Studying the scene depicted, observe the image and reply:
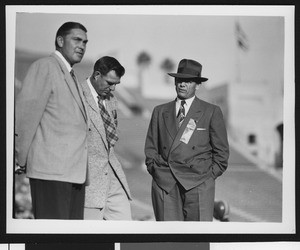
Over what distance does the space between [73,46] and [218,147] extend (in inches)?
23.7

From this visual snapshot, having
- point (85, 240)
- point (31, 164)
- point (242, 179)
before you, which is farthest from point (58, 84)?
point (242, 179)

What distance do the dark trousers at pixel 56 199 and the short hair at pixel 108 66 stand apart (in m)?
0.40

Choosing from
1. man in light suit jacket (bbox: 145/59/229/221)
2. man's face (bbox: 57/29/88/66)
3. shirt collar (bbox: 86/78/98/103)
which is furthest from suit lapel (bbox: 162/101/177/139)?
man's face (bbox: 57/29/88/66)

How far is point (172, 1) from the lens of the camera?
201 centimetres

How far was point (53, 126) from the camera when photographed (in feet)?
6.41

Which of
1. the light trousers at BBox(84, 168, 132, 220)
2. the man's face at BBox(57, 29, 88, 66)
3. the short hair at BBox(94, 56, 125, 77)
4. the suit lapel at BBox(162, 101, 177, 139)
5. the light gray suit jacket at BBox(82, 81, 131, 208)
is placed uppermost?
the man's face at BBox(57, 29, 88, 66)

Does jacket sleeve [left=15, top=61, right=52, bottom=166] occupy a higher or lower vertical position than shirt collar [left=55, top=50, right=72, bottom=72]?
lower

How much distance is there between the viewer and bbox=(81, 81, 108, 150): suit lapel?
2.00 metres

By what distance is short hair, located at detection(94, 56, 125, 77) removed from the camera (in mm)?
2012

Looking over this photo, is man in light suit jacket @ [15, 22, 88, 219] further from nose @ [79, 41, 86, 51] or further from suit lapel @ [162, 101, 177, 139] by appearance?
suit lapel @ [162, 101, 177, 139]

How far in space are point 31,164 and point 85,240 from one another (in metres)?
0.32

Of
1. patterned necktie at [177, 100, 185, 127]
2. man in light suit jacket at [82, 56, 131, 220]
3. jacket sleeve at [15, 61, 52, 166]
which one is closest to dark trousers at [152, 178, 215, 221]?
man in light suit jacket at [82, 56, 131, 220]

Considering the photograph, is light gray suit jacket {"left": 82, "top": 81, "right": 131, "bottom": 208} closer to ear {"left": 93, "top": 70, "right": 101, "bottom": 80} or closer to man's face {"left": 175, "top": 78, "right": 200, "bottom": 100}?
ear {"left": 93, "top": 70, "right": 101, "bottom": 80}

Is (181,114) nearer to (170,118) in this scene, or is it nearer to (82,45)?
(170,118)
